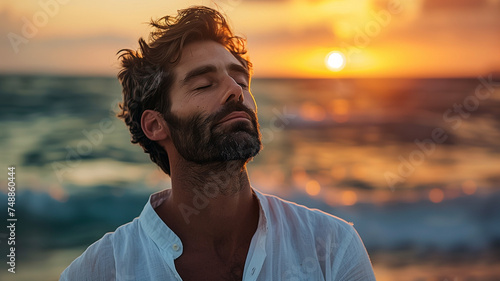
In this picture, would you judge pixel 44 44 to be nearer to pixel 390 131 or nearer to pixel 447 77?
pixel 390 131

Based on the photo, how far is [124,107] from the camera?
146 inches

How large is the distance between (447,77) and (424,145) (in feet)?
41.7

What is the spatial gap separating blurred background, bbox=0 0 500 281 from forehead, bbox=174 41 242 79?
1.41 ft

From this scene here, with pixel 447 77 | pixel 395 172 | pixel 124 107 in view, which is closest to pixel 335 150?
pixel 395 172

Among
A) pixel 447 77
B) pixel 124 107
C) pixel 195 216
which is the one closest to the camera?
pixel 195 216

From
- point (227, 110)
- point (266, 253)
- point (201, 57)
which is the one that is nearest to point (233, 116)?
point (227, 110)

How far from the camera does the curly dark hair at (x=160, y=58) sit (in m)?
3.26

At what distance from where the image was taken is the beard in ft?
9.32

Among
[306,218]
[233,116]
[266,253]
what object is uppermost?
[233,116]

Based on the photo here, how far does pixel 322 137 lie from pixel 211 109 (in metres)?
14.5

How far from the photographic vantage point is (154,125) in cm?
334

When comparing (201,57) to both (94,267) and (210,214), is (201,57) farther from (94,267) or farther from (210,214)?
(94,267)
